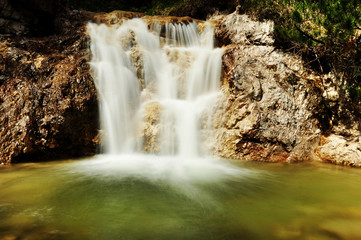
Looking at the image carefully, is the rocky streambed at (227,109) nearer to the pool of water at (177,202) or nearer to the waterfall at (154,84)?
the waterfall at (154,84)

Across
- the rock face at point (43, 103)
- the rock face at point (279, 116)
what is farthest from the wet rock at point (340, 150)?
the rock face at point (43, 103)

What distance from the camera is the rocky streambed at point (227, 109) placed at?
571 centimetres

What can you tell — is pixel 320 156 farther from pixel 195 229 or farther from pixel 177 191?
pixel 195 229

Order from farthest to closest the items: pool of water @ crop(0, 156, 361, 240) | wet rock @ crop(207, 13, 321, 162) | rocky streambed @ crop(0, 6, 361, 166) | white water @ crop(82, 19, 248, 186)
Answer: wet rock @ crop(207, 13, 321, 162) → white water @ crop(82, 19, 248, 186) → rocky streambed @ crop(0, 6, 361, 166) → pool of water @ crop(0, 156, 361, 240)

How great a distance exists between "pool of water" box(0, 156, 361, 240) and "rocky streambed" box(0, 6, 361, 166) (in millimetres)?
654

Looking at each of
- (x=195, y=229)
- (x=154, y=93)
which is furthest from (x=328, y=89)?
(x=195, y=229)

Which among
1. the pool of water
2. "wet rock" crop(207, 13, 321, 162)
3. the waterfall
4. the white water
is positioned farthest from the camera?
the waterfall

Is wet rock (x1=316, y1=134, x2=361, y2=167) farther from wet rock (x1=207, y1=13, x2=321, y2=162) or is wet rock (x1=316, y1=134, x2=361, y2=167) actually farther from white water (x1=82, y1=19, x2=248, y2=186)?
white water (x1=82, y1=19, x2=248, y2=186)

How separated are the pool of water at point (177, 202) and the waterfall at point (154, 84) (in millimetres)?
1202

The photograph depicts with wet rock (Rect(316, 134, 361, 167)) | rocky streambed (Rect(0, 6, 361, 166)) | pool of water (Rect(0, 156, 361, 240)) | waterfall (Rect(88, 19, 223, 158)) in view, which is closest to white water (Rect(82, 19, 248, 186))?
waterfall (Rect(88, 19, 223, 158))

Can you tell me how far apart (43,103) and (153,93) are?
2.89m

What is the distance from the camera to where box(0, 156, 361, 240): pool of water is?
2.59 m

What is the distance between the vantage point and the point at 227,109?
260 inches

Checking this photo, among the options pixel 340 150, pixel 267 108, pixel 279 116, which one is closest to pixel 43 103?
pixel 267 108
